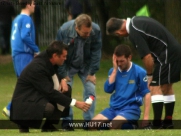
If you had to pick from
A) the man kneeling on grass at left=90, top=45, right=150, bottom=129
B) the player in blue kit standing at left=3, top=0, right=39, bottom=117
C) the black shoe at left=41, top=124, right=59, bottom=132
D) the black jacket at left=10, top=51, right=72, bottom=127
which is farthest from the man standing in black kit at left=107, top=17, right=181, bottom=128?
the player in blue kit standing at left=3, top=0, right=39, bottom=117

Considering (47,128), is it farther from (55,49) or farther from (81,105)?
(55,49)

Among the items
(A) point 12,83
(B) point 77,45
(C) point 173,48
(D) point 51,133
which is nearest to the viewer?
(D) point 51,133

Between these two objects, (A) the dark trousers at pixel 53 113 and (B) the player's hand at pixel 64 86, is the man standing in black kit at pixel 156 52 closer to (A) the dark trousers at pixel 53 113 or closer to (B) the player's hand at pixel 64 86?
(B) the player's hand at pixel 64 86

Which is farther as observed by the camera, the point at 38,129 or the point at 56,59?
the point at 38,129

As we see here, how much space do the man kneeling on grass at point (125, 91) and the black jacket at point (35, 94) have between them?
2.74 ft

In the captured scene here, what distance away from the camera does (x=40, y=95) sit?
9.96 metres

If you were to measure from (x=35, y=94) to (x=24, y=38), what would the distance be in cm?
204

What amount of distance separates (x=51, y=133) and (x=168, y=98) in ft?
6.18

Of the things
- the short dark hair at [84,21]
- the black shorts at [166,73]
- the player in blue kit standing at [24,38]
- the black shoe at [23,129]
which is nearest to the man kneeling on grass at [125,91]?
the black shorts at [166,73]

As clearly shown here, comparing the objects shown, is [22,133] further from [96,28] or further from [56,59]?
[96,28]

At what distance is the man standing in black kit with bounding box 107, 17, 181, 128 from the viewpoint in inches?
400

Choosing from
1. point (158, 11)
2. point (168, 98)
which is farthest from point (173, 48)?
point (158, 11)

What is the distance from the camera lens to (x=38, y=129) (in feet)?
35.5

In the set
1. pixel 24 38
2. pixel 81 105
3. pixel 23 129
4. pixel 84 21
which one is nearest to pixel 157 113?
pixel 81 105
